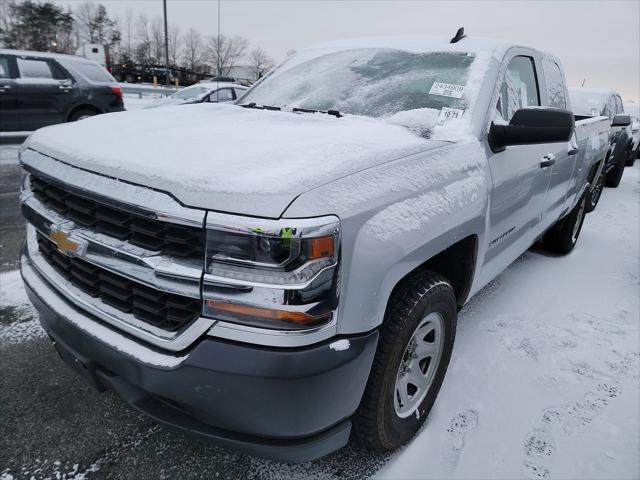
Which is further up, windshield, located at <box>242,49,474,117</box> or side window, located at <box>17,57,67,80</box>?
windshield, located at <box>242,49,474,117</box>

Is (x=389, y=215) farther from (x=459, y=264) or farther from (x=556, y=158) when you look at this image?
(x=556, y=158)

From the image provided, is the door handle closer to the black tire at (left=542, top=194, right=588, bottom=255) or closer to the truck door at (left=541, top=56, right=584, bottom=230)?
the truck door at (left=541, top=56, right=584, bottom=230)

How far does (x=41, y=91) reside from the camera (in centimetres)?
874

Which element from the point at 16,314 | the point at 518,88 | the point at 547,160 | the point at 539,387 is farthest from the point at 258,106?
the point at 539,387

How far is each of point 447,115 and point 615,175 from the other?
30.0 ft

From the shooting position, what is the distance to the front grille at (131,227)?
1.30 m

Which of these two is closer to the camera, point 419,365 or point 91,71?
point 419,365

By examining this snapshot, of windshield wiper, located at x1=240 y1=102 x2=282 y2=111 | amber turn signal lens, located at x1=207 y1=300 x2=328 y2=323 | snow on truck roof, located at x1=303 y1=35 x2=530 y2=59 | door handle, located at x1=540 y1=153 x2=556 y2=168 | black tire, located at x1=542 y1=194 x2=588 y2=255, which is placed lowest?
black tire, located at x1=542 y1=194 x2=588 y2=255

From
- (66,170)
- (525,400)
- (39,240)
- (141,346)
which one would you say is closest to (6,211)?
(39,240)

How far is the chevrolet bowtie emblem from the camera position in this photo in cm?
153

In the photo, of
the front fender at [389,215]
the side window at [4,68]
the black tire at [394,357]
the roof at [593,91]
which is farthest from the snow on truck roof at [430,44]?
the side window at [4,68]

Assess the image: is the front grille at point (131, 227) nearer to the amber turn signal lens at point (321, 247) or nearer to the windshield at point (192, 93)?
the amber turn signal lens at point (321, 247)

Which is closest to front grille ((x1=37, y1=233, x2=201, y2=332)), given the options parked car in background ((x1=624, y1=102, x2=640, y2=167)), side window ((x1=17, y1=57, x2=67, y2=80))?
side window ((x1=17, y1=57, x2=67, y2=80))

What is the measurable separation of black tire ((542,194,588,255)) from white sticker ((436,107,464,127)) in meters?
2.97
